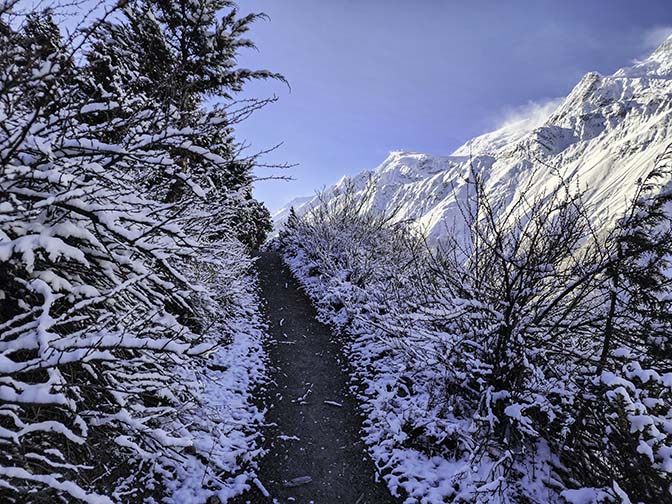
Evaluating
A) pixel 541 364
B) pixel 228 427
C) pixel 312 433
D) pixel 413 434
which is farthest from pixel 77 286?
pixel 541 364

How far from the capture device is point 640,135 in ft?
456

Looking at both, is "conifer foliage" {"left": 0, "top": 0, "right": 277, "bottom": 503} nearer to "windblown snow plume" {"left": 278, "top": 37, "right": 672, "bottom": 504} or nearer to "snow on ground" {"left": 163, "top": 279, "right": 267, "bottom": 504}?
"snow on ground" {"left": 163, "top": 279, "right": 267, "bottom": 504}

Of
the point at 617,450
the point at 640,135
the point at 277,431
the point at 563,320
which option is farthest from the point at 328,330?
the point at 640,135

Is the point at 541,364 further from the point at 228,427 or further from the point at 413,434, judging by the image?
the point at 228,427

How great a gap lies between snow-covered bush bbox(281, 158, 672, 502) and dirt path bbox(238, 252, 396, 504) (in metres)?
0.40

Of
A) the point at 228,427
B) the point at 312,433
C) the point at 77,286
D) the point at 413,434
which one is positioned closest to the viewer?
the point at 77,286

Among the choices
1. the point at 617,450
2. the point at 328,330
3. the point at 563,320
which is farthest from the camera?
the point at 328,330

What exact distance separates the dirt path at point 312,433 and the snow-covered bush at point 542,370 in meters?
0.40

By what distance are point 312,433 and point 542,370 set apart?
11.1 ft

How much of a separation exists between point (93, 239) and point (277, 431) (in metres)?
3.89

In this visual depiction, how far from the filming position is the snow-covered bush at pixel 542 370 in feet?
8.93

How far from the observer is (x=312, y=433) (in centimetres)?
497

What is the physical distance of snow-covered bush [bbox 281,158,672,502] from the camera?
2721 mm

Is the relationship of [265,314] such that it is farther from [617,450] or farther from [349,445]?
[617,450]
